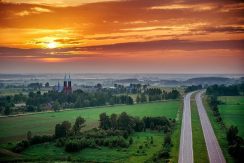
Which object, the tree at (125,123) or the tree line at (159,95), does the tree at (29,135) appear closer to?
the tree at (125,123)

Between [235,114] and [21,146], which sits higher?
[235,114]

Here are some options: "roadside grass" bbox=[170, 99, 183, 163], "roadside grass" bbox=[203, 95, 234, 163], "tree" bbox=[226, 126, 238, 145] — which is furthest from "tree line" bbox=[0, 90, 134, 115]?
"tree" bbox=[226, 126, 238, 145]

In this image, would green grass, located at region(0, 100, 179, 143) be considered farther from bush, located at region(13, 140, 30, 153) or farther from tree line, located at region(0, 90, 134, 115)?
tree line, located at region(0, 90, 134, 115)

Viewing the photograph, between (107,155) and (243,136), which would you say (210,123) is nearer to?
(243,136)

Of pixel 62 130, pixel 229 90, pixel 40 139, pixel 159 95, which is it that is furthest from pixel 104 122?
pixel 159 95

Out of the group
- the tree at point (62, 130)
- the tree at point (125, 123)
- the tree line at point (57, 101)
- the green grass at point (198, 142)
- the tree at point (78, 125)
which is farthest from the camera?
the tree line at point (57, 101)

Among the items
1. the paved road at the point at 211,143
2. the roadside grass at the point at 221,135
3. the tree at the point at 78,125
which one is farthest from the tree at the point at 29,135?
the roadside grass at the point at 221,135

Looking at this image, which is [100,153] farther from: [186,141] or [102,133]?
A: [186,141]
